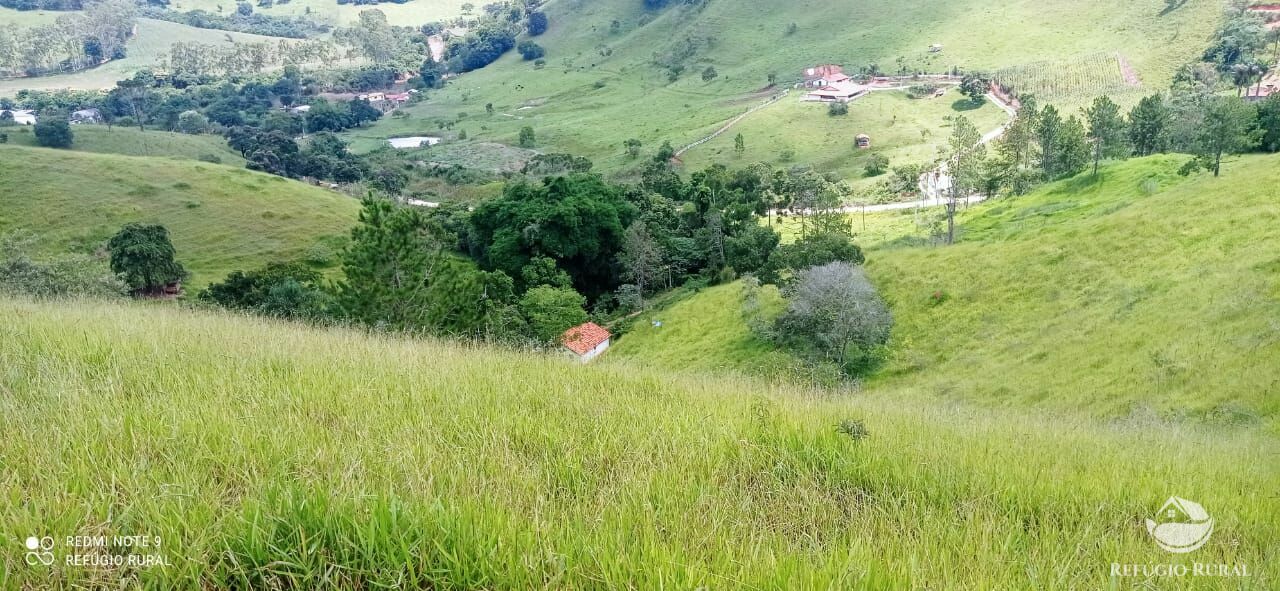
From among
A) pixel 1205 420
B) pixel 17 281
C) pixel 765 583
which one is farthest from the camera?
pixel 17 281

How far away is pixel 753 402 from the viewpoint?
16.6 ft

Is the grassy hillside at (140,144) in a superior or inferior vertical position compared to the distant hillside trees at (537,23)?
inferior

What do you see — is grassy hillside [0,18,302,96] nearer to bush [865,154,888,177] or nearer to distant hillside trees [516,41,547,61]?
distant hillside trees [516,41,547,61]

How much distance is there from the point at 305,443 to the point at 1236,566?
4242mm

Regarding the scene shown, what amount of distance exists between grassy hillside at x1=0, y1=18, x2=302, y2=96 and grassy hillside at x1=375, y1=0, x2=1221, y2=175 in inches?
2959

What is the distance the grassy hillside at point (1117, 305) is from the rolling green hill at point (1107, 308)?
0.21ft

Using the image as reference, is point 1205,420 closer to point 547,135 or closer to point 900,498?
point 900,498

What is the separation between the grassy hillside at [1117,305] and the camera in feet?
59.1

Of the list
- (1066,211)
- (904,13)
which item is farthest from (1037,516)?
(904,13)

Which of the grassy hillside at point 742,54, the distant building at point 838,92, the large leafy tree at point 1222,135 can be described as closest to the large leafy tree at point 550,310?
the large leafy tree at point 1222,135

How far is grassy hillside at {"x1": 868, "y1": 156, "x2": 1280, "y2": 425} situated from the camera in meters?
18.0

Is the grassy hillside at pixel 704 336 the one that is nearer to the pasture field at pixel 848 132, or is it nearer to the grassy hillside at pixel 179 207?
the grassy hillside at pixel 179 207

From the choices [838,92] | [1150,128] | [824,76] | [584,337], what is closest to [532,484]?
[584,337]

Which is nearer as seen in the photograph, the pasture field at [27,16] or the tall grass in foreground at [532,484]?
the tall grass in foreground at [532,484]
